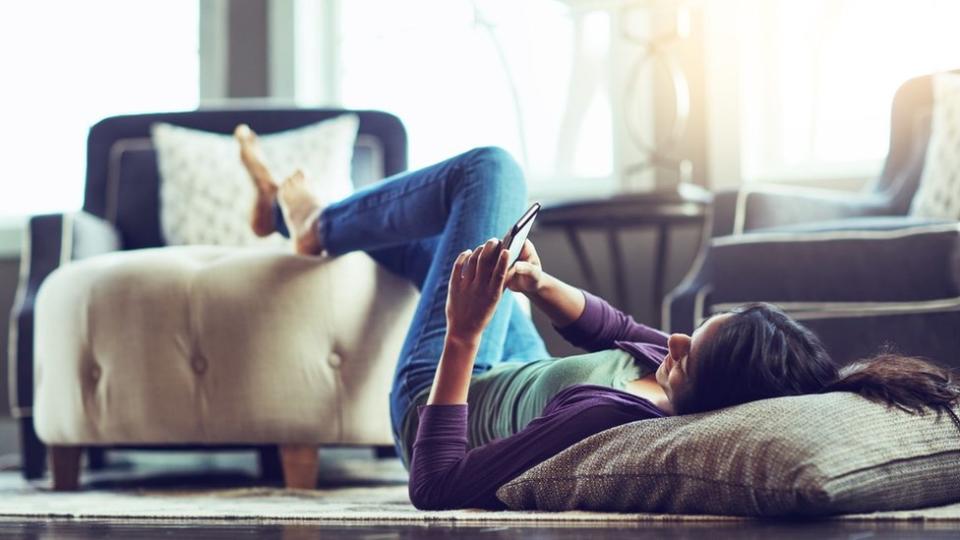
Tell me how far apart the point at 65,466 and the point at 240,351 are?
0.50m

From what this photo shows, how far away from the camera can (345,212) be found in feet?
6.57

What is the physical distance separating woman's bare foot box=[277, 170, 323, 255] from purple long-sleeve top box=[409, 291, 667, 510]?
72cm

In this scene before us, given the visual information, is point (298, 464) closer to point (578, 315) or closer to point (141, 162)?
point (578, 315)

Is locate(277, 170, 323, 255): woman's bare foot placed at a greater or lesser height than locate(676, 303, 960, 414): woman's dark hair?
greater

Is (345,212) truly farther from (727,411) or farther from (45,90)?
(45,90)

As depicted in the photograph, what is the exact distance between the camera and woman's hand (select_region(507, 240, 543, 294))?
1541 mm

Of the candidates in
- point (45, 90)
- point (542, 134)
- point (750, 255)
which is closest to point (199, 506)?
point (750, 255)

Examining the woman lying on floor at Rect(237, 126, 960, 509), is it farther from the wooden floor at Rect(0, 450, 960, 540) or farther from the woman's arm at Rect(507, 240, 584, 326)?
the wooden floor at Rect(0, 450, 960, 540)

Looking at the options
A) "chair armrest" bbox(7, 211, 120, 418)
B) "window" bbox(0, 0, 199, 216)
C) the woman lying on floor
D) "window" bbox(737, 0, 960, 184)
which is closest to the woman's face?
the woman lying on floor

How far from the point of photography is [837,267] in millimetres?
2213

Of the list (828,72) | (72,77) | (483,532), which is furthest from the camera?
(72,77)

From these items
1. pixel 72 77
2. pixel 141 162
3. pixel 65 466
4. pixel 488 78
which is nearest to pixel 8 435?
pixel 141 162

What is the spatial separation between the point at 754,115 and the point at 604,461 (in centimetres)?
246

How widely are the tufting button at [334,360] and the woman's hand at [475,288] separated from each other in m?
0.76
